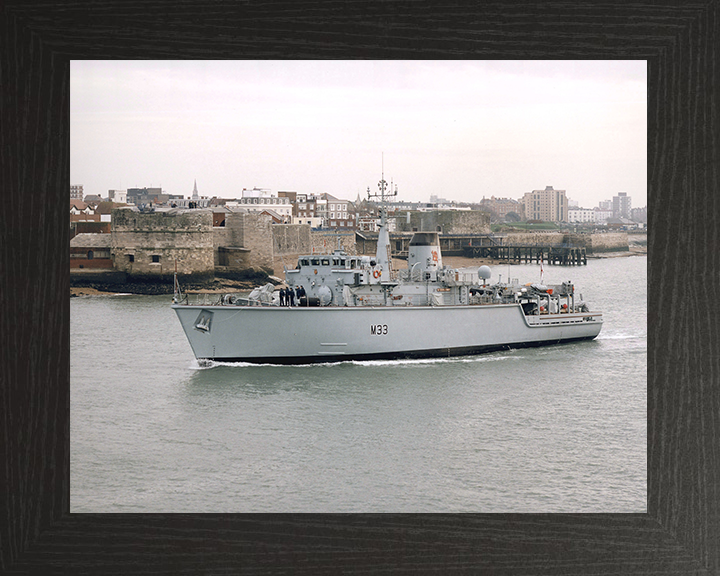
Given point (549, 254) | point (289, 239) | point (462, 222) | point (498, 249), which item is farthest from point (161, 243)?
point (549, 254)

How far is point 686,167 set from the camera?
256 centimetres

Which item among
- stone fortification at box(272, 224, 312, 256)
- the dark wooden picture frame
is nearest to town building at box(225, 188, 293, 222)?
stone fortification at box(272, 224, 312, 256)

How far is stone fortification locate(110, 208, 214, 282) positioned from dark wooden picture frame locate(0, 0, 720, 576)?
2049 cm

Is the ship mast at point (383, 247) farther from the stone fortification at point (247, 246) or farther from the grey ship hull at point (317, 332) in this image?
the stone fortification at point (247, 246)

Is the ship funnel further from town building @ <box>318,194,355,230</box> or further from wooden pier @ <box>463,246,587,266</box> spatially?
wooden pier @ <box>463,246,587,266</box>

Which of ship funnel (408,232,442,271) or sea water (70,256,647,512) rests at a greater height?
ship funnel (408,232,442,271)

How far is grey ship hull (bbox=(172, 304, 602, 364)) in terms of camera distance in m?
11.0

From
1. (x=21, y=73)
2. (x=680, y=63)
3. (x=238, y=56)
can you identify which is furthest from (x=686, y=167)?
(x=21, y=73)

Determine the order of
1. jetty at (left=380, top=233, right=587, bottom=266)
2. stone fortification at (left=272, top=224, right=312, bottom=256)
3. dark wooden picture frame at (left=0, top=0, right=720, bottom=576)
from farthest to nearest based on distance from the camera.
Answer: jetty at (left=380, top=233, right=587, bottom=266), stone fortification at (left=272, top=224, right=312, bottom=256), dark wooden picture frame at (left=0, top=0, right=720, bottom=576)

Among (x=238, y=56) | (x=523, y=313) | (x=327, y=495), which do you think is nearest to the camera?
(x=238, y=56)

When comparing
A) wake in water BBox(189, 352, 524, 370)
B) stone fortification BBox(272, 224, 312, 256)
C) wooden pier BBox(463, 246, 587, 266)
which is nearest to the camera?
wake in water BBox(189, 352, 524, 370)

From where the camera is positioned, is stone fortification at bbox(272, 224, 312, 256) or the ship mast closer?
the ship mast

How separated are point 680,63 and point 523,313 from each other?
35.6 feet

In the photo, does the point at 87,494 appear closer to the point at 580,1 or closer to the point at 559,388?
the point at 580,1
